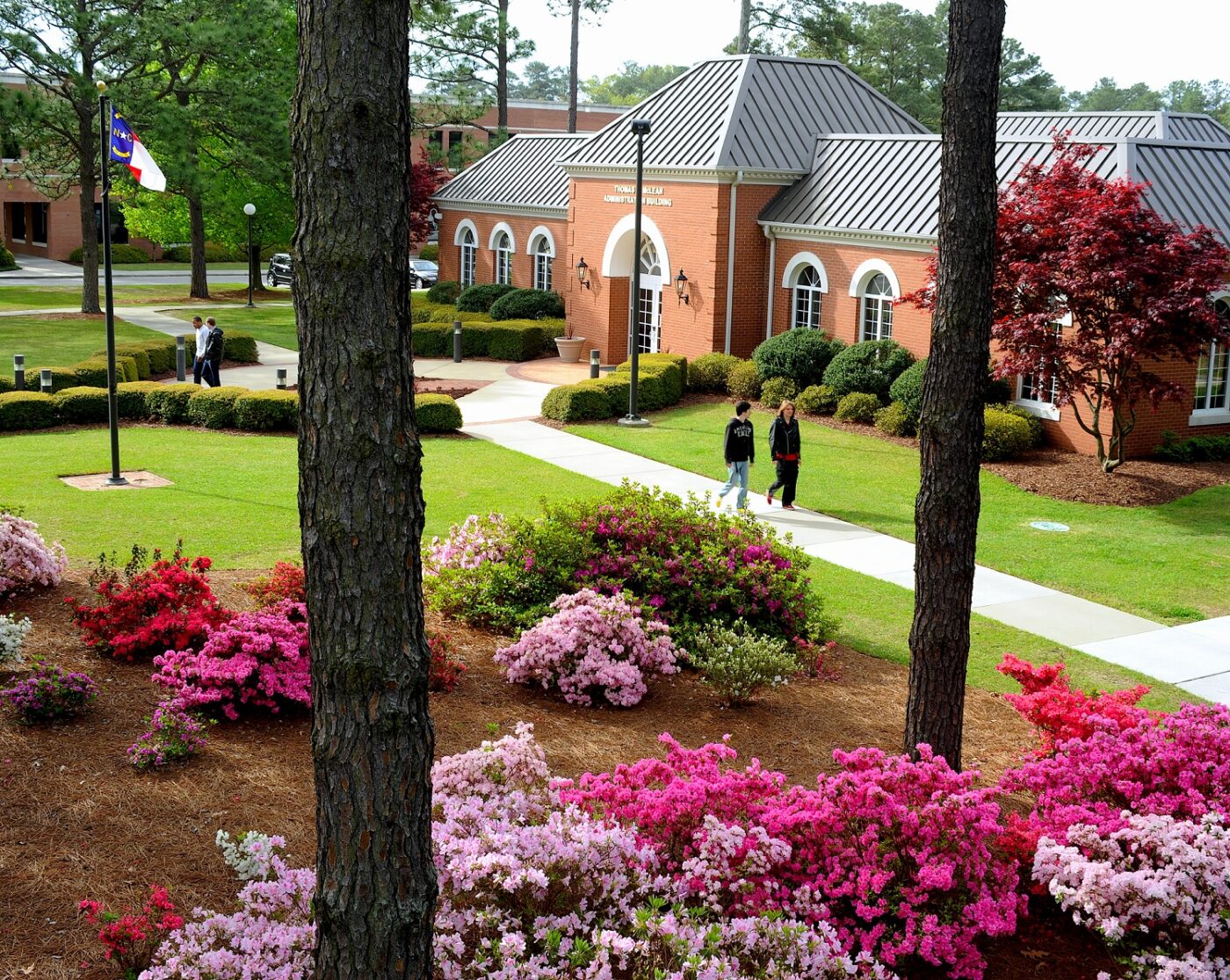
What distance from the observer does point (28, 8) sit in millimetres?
34812

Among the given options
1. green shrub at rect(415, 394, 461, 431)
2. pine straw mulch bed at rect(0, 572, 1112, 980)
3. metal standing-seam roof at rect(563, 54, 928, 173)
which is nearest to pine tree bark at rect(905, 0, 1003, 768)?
pine straw mulch bed at rect(0, 572, 1112, 980)

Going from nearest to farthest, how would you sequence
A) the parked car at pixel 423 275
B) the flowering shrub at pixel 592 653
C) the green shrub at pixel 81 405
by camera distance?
1. the flowering shrub at pixel 592 653
2. the green shrub at pixel 81 405
3. the parked car at pixel 423 275

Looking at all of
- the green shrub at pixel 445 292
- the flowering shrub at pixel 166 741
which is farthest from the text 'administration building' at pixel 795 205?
the flowering shrub at pixel 166 741

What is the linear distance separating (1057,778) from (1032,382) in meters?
14.8

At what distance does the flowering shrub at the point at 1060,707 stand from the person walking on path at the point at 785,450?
777cm

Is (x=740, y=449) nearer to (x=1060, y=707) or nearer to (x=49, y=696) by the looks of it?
(x=1060, y=707)

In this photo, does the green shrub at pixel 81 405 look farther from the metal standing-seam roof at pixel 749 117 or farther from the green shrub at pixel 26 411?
the metal standing-seam roof at pixel 749 117

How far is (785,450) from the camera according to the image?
17078 millimetres

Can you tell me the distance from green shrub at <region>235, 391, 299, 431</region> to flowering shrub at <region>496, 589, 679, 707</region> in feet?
43.7

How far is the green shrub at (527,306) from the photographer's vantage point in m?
34.9

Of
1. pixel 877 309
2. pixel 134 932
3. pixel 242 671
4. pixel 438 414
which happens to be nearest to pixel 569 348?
pixel 877 309

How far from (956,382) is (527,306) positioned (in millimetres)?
28141

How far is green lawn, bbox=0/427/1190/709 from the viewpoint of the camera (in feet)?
40.2

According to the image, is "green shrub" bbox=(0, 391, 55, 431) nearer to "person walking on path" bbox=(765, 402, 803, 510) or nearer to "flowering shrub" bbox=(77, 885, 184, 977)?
"person walking on path" bbox=(765, 402, 803, 510)
